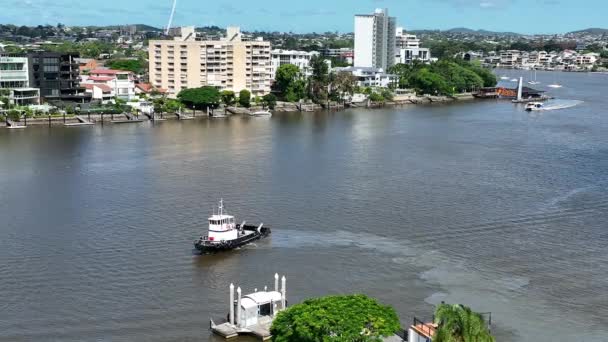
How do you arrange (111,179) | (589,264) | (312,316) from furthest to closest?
1. (111,179)
2. (589,264)
3. (312,316)

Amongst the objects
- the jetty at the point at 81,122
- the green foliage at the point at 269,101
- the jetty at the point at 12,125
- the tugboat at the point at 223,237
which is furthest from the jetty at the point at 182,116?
the tugboat at the point at 223,237

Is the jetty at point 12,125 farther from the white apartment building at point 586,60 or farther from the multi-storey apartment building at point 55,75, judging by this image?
the white apartment building at point 586,60

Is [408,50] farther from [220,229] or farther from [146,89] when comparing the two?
[220,229]

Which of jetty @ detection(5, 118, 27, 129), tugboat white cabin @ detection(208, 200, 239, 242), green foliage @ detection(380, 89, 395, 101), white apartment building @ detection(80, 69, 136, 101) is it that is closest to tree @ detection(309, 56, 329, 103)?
green foliage @ detection(380, 89, 395, 101)

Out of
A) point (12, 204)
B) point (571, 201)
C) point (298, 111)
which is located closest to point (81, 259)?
point (12, 204)

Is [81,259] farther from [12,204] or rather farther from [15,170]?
[15,170]

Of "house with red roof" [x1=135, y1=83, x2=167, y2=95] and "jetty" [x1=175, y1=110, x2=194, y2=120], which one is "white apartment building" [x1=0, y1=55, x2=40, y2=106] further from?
"house with red roof" [x1=135, y1=83, x2=167, y2=95]
